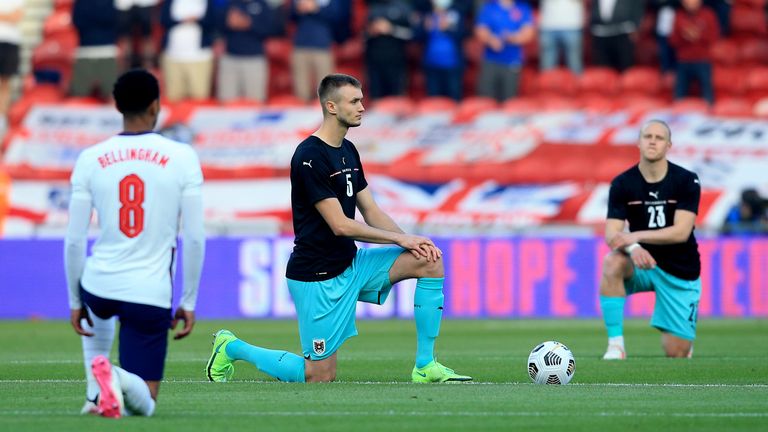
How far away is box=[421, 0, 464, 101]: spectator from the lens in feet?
89.9

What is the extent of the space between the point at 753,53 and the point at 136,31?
11188 mm

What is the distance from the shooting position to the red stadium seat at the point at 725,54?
27.7 meters

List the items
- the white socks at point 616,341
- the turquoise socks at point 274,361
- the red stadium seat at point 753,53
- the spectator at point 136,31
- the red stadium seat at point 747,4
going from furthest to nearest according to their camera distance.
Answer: the spectator at point 136,31 < the red stadium seat at point 747,4 < the red stadium seat at point 753,53 < the white socks at point 616,341 < the turquoise socks at point 274,361

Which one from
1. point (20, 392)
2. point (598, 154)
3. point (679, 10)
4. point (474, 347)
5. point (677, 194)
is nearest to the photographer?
point (20, 392)

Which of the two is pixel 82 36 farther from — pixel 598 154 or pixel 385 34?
pixel 598 154

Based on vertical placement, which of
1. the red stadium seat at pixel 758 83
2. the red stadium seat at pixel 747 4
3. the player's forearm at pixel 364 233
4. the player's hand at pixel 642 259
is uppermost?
the red stadium seat at pixel 747 4

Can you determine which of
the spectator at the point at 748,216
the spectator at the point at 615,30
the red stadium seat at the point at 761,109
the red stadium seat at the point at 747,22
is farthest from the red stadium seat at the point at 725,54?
the spectator at the point at 748,216

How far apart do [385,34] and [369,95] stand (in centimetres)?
147

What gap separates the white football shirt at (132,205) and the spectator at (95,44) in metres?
20.1

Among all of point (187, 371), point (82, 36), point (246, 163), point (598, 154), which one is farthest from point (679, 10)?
point (187, 371)

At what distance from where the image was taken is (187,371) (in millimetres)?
12289

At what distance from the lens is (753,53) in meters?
27.9

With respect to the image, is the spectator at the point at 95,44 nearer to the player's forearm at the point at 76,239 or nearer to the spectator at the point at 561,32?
the spectator at the point at 561,32

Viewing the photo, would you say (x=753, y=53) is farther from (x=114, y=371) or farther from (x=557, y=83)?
(x=114, y=371)
